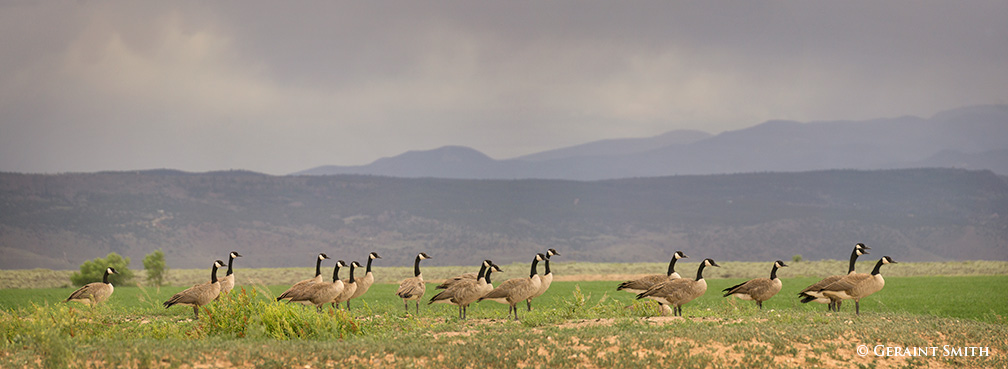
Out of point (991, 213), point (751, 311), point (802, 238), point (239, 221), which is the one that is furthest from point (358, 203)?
point (751, 311)

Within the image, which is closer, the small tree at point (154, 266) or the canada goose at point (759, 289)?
the canada goose at point (759, 289)

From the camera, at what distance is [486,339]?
51.0 feet

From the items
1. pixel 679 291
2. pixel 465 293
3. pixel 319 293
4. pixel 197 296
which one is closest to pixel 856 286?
pixel 679 291

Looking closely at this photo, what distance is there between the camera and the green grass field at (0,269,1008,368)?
13.8 meters

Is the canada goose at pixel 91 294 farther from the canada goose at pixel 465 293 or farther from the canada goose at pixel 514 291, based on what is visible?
the canada goose at pixel 514 291

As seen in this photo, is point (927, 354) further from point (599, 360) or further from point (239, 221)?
point (239, 221)

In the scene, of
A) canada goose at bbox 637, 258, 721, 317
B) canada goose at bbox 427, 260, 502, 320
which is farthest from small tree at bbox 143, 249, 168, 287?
canada goose at bbox 637, 258, 721, 317

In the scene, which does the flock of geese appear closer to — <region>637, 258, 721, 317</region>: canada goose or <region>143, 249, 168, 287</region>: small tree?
<region>637, 258, 721, 317</region>: canada goose

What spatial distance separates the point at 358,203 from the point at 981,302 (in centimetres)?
15839

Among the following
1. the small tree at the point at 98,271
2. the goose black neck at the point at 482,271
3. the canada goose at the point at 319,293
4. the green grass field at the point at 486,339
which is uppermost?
the goose black neck at the point at 482,271

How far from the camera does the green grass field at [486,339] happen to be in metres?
13.8

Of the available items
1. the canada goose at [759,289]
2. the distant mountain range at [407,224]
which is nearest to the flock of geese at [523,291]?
the canada goose at [759,289]

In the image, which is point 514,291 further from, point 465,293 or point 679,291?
point 679,291

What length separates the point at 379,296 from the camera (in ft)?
115
